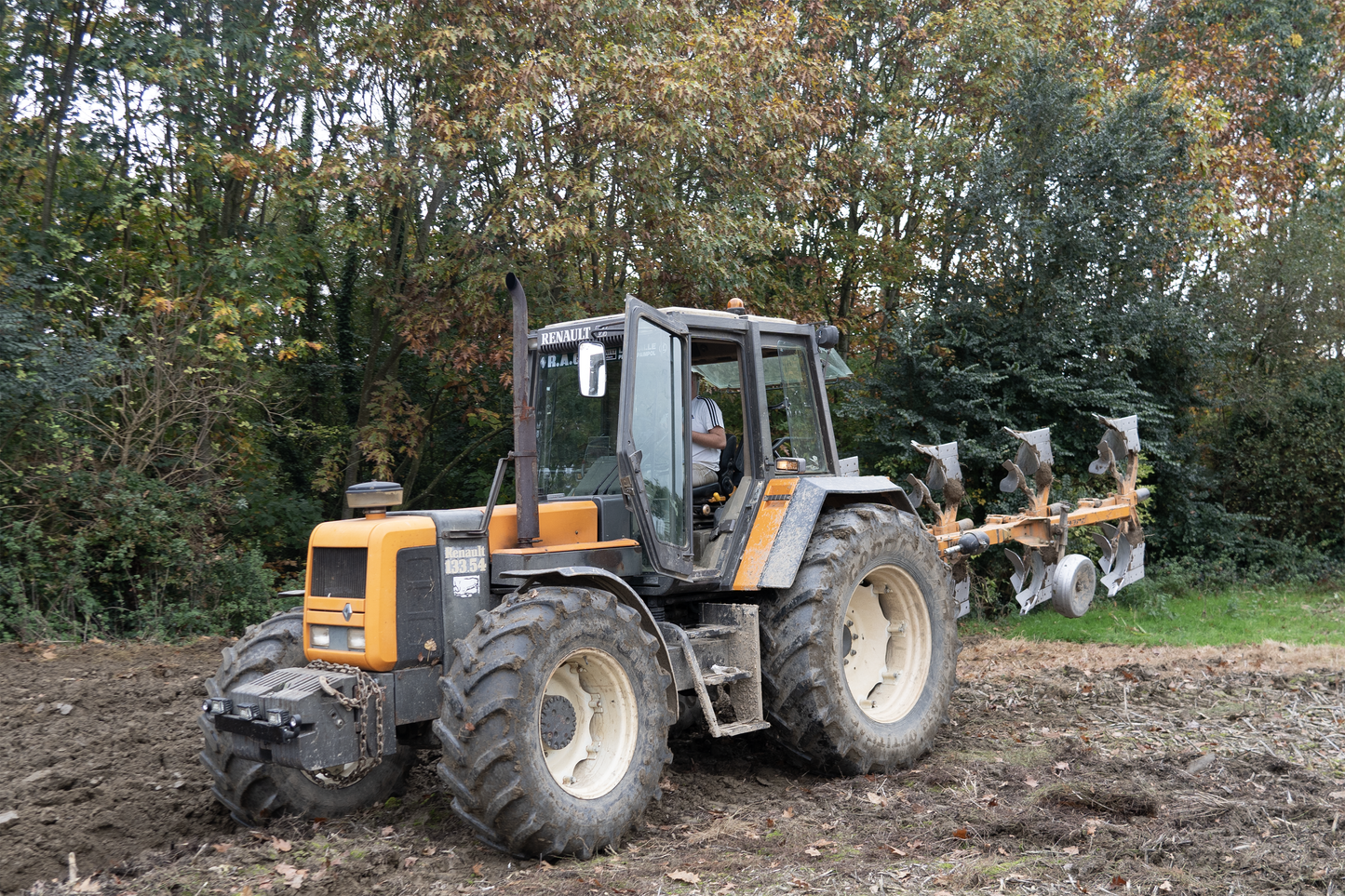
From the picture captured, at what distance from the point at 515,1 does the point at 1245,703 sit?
8564 mm

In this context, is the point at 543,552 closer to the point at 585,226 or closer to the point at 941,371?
the point at 585,226

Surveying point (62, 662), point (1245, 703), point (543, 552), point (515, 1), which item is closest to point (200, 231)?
point (515, 1)

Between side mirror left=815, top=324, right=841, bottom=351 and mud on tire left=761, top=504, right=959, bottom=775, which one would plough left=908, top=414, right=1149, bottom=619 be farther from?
side mirror left=815, top=324, right=841, bottom=351

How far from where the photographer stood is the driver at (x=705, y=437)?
5766 mm

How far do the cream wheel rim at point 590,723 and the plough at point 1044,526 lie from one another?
13.1 ft

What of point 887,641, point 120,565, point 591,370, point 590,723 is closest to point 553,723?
point 590,723

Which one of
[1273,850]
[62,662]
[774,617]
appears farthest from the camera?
[62,662]

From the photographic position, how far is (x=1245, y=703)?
279 inches

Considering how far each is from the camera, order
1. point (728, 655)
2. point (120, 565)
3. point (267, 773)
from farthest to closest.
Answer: point (120, 565), point (728, 655), point (267, 773)

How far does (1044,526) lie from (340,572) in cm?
639

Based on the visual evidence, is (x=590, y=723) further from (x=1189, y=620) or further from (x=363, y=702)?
(x=1189, y=620)

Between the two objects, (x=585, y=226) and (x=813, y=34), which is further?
(x=813, y=34)

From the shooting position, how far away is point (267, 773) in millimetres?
4676

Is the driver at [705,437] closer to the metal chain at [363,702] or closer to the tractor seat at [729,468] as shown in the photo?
the tractor seat at [729,468]
